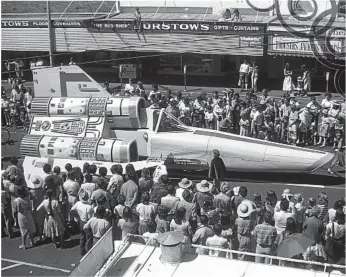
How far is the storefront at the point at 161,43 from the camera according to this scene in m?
25.2

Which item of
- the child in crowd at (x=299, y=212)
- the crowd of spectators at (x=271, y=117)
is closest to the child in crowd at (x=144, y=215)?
the child in crowd at (x=299, y=212)

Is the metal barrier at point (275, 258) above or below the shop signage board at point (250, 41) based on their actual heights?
below

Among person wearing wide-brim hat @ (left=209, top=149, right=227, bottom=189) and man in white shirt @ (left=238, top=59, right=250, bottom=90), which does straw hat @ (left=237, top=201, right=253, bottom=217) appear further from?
man in white shirt @ (left=238, top=59, right=250, bottom=90)

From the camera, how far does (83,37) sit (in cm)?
2802

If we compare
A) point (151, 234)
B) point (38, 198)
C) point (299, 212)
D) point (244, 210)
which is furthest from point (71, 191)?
point (299, 212)

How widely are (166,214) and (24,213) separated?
10.8ft

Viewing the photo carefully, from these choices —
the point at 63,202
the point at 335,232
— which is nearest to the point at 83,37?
the point at 63,202

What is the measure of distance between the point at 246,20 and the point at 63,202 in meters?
16.9

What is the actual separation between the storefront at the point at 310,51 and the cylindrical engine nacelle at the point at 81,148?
1114 cm

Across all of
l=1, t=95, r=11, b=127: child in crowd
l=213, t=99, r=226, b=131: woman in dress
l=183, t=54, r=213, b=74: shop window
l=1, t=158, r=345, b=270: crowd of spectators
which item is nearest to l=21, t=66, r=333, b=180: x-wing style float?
l=1, t=158, r=345, b=270: crowd of spectators

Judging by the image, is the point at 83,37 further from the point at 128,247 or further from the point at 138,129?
the point at 128,247

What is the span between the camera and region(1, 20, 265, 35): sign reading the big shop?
2459cm

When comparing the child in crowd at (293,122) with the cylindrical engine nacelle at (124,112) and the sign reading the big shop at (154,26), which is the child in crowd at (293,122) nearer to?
the cylindrical engine nacelle at (124,112)

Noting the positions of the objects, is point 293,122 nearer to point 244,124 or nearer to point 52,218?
point 244,124
